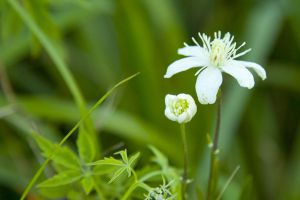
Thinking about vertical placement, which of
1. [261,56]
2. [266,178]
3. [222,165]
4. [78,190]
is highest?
[78,190]

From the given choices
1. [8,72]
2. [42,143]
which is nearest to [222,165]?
[8,72]

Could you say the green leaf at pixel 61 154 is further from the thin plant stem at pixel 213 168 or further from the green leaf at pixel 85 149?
the thin plant stem at pixel 213 168

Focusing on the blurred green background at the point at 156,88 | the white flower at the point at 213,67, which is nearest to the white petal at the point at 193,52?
the white flower at the point at 213,67

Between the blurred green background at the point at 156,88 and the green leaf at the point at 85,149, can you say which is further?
the blurred green background at the point at 156,88

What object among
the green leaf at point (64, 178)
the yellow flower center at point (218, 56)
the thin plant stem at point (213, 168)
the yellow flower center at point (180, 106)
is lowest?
the thin plant stem at point (213, 168)

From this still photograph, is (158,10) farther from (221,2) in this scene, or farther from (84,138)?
(84,138)

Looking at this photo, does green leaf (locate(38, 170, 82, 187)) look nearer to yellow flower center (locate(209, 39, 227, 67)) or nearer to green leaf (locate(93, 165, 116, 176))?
green leaf (locate(93, 165, 116, 176))

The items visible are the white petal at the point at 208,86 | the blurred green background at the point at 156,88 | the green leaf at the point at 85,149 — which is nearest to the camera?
the white petal at the point at 208,86

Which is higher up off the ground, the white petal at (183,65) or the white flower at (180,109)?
the white petal at (183,65)
